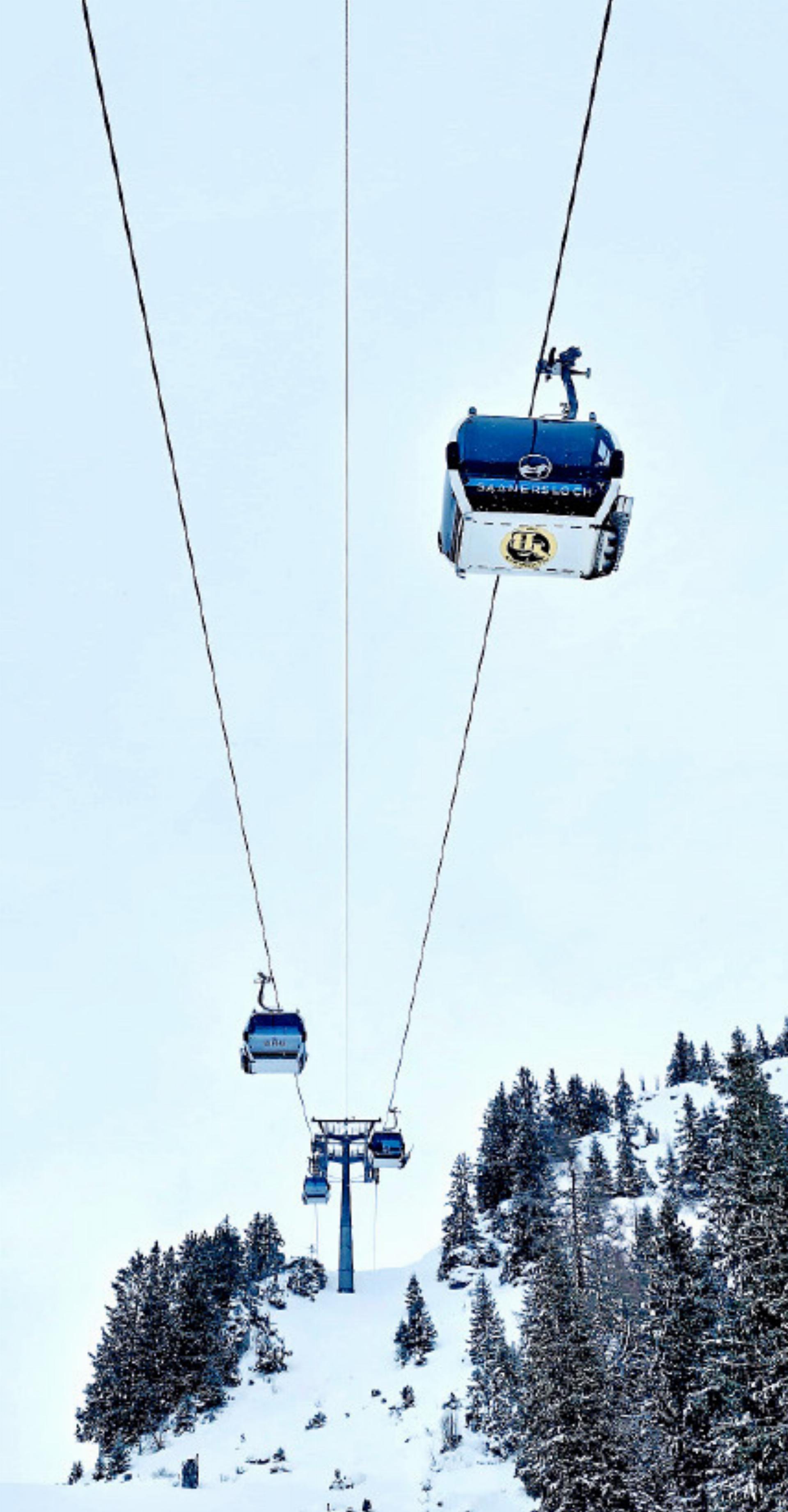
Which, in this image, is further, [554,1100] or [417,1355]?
[554,1100]

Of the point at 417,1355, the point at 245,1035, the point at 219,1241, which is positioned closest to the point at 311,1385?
the point at 417,1355

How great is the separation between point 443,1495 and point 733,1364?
18.4 metres

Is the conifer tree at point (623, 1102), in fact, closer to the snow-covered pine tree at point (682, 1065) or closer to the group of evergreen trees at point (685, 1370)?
the snow-covered pine tree at point (682, 1065)

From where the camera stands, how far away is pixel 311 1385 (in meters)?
63.4

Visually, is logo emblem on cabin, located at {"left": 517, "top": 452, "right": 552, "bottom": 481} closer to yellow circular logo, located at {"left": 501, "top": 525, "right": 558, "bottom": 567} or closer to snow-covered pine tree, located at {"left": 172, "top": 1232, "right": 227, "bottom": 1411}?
yellow circular logo, located at {"left": 501, "top": 525, "right": 558, "bottom": 567}

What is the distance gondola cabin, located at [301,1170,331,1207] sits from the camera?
3922cm

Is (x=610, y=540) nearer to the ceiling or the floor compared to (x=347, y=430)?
nearer to the floor

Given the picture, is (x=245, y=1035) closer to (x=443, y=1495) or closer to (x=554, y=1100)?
(x=443, y=1495)

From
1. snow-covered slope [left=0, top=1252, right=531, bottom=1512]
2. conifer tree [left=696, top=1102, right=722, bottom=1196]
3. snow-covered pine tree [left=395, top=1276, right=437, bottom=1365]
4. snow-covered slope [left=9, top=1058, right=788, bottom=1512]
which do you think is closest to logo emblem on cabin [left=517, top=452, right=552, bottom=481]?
snow-covered slope [left=0, top=1252, right=531, bottom=1512]

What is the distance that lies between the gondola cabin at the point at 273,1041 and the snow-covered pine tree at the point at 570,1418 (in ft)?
71.5

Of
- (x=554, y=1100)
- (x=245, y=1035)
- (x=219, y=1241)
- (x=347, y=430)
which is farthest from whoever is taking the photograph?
(x=554, y=1100)

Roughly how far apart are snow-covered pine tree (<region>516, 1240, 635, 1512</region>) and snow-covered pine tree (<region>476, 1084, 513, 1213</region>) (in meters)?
60.3

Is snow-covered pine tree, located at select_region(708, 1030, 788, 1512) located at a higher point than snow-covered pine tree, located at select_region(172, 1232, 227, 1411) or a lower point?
higher

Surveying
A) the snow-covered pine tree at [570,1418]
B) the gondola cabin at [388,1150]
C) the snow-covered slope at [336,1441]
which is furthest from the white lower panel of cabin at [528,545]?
the snow-covered slope at [336,1441]
